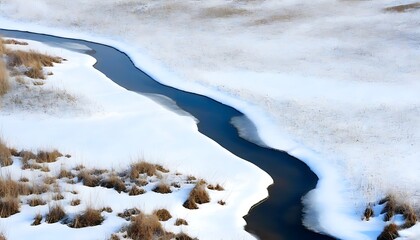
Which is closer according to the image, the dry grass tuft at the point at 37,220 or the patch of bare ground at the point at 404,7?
the dry grass tuft at the point at 37,220

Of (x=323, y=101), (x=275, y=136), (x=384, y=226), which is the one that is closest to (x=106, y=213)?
(x=384, y=226)

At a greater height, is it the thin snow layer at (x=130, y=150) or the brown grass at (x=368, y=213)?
the thin snow layer at (x=130, y=150)

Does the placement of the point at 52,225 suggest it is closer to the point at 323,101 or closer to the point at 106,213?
the point at 106,213

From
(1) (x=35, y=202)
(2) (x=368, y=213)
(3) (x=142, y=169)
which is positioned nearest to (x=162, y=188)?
(3) (x=142, y=169)

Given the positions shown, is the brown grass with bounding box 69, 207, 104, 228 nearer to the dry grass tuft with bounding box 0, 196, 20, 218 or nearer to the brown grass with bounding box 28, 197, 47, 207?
the brown grass with bounding box 28, 197, 47, 207

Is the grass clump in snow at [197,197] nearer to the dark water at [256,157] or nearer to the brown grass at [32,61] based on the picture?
the dark water at [256,157]

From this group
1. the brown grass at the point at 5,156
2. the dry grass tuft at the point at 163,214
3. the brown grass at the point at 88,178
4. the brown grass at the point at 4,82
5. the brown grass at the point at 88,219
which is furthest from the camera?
the brown grass at the point at 4,82

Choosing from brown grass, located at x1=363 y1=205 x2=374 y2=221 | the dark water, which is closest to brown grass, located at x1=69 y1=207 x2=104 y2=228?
the dark water

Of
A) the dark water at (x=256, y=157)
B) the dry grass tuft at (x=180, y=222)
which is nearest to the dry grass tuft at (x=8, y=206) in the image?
the dry grass tuft at (x=180, y=222)
